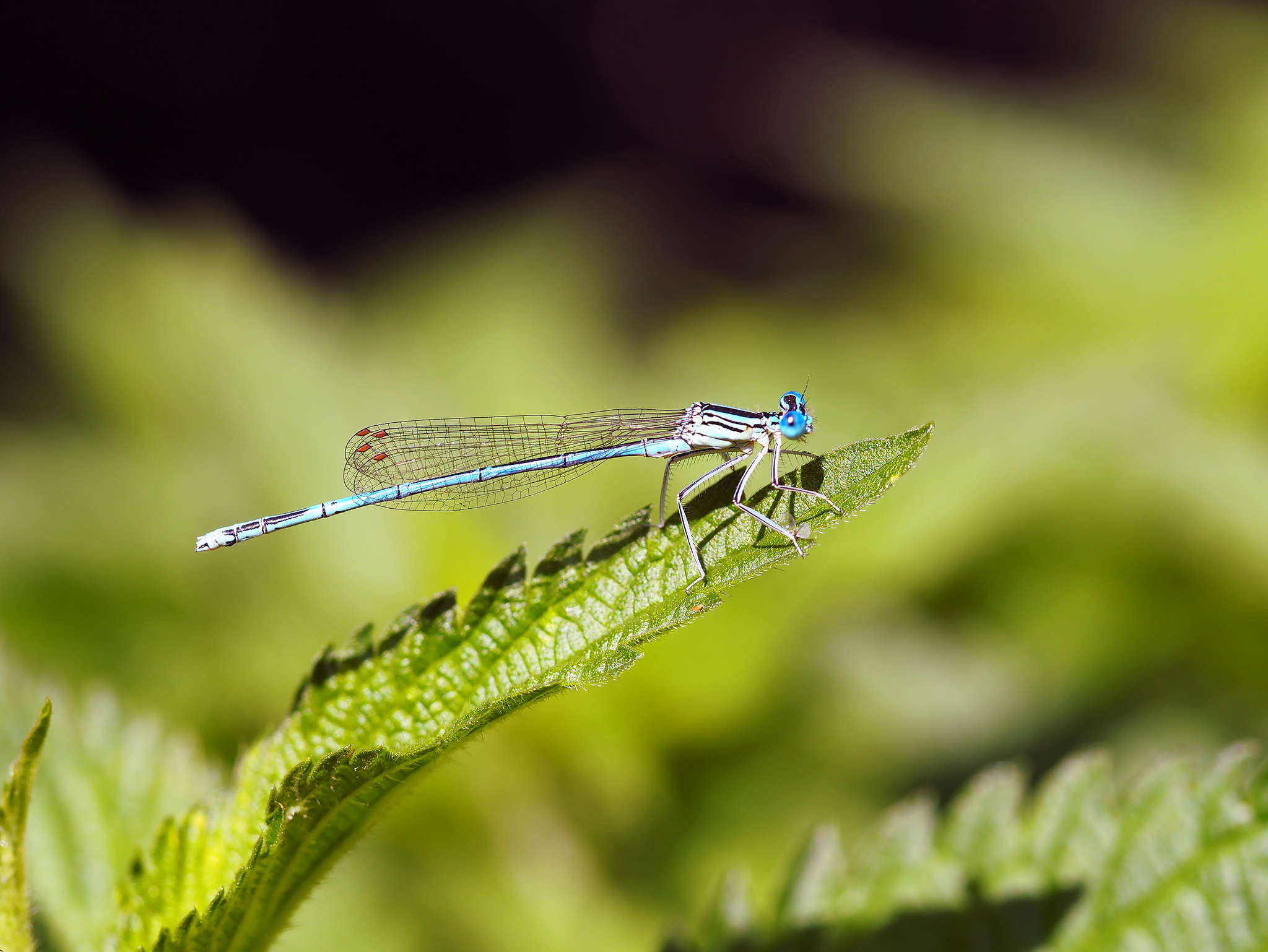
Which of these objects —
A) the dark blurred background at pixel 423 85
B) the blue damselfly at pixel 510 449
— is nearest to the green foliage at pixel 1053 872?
the blue damselfly at pixel 510 449

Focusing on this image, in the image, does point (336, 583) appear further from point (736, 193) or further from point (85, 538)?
point (736, 193)

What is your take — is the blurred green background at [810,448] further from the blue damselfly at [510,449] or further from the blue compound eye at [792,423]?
the blue compound eye at [792,423]

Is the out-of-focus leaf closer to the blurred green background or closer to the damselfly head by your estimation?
the blurred green background

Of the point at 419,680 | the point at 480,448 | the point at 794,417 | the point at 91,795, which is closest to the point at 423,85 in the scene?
the point at 480,448

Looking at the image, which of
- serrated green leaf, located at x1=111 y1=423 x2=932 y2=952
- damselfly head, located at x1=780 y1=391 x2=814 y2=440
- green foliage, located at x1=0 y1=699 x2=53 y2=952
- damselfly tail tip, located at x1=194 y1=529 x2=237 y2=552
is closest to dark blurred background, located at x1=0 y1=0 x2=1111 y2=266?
damselfly tail tip, located at x1=194 y1=529 x2=237 y2=552

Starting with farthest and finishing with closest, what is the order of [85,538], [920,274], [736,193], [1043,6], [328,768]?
[736,193] < [1043,6] < [920,274] < [85,538] < [328,768]

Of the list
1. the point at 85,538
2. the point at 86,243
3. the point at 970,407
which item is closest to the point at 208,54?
the point at 86,243
